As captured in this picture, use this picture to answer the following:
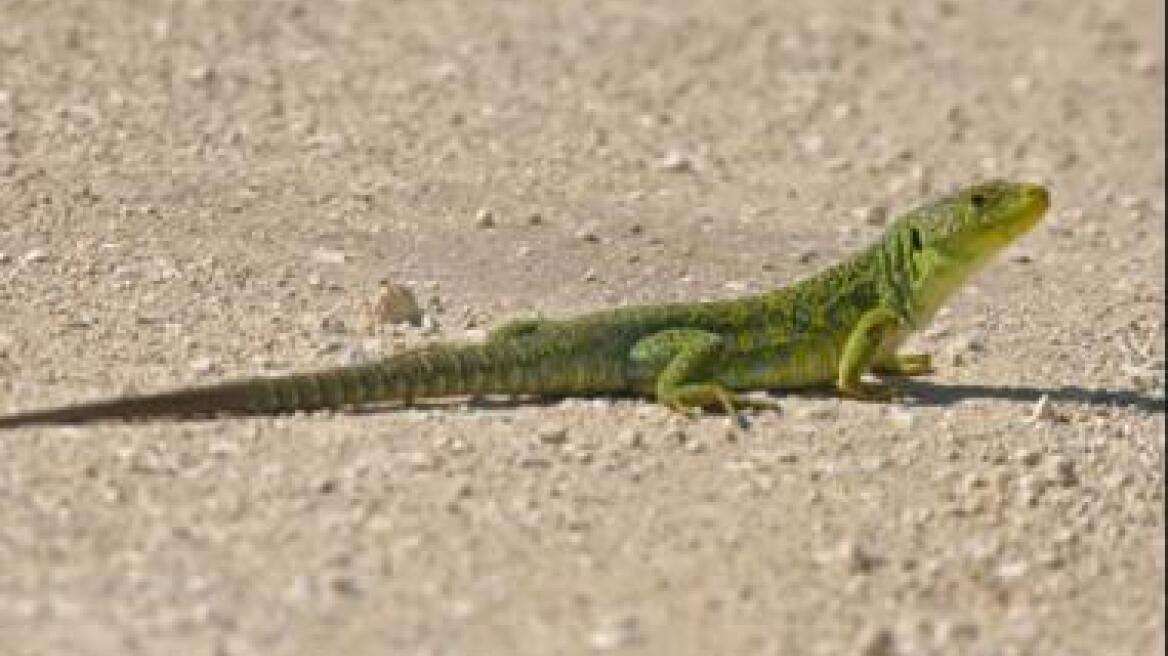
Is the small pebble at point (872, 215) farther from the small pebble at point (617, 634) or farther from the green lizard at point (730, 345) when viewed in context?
the small pebble at point (617, 634)

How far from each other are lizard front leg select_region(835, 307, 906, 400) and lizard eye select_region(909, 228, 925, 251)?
0.34 metres

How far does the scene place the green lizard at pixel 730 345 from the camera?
11.1 metres

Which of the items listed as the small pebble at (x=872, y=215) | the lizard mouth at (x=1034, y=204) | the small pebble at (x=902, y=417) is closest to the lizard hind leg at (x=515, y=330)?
the small pebble at (x=902, y=417)

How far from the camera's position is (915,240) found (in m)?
12.2

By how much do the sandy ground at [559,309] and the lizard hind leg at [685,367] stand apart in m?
0.20

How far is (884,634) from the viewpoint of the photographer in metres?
9.13

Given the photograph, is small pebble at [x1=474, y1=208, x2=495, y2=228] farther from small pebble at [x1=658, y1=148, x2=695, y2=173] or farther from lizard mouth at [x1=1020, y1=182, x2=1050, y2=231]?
lizard mouth at [x1=1020, y1=182, x2=1050, y2=231]

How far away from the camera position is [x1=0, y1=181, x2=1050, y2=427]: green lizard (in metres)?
11.1

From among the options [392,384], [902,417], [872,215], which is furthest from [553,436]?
[872,215]

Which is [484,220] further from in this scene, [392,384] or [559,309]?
[392,384]

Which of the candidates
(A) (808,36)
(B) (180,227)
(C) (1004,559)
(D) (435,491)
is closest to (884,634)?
(C) (1004,559)

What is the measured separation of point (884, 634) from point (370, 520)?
195 cm

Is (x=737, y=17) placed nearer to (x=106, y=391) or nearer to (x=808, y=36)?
(x=808, y=36)

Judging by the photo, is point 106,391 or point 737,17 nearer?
point 106,391
